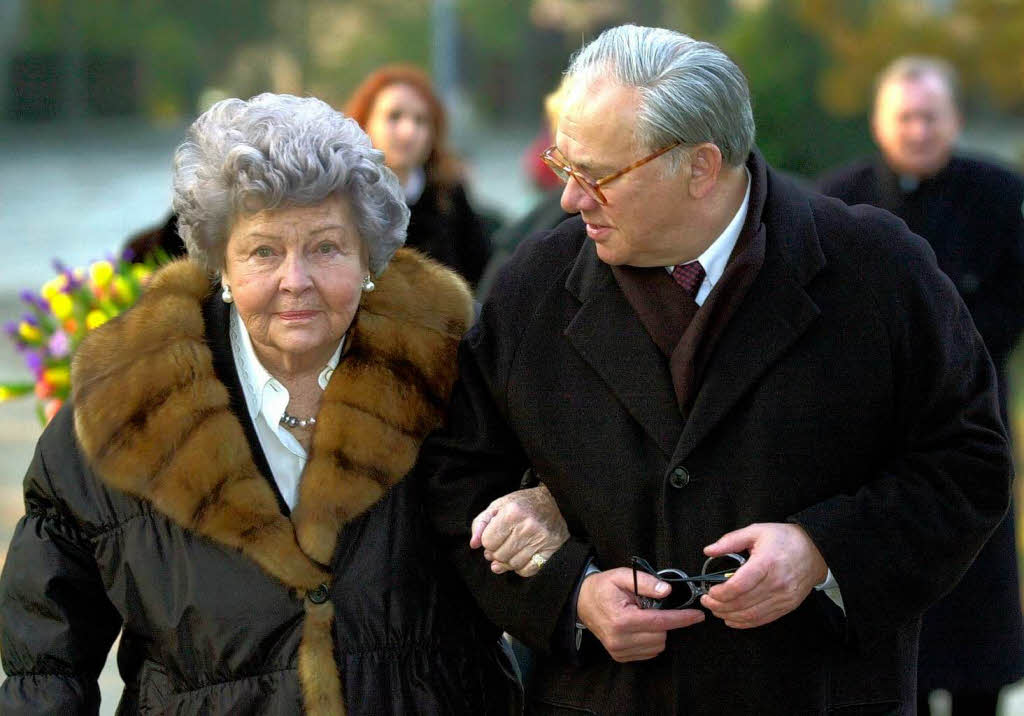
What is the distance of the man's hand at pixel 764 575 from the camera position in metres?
2.35

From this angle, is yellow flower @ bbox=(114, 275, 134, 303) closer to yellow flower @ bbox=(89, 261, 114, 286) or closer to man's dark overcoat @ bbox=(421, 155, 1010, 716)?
yellow flower @ bbox=(89, 261, 114, 286)

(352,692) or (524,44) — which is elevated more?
(352,692)

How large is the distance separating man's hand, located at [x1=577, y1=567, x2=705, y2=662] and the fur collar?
1.55ft

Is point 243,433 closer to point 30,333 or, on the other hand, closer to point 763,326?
point 763,326

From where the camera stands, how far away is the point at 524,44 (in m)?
20.5

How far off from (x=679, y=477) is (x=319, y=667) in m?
0.73

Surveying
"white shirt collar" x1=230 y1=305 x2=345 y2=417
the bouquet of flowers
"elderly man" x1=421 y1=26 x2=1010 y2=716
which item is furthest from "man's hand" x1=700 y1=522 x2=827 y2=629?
the bouquet of flowers

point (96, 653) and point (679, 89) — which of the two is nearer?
point (679, 89)

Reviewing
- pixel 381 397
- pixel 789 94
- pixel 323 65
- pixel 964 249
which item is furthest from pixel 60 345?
pixel 323 65

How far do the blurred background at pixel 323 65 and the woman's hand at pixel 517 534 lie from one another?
42.8ft

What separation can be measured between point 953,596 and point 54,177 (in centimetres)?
2134

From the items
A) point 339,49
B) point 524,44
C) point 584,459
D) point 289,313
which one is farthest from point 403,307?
point 339,49

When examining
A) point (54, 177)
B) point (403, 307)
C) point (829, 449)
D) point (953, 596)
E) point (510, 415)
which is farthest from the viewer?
point (54, 177)

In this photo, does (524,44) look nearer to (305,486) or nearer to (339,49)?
(339,49)
